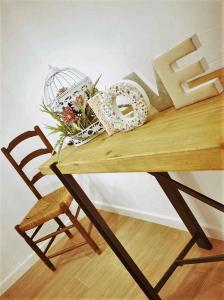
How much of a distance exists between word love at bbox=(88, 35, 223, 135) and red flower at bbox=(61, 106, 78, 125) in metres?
0.11

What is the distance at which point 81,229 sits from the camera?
2070 mm

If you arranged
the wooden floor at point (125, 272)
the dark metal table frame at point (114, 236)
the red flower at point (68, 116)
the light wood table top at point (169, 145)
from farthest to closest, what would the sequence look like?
the wooden floor at point (125, 272) < the dark metal table frame at point (114, 236) < the red flower at point (68, 116) < the light wood table top at point (169, 145)

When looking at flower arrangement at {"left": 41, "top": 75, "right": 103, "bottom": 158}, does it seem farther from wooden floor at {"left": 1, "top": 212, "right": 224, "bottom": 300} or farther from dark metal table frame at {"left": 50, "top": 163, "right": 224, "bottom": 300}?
wooden floor at {"left": 1, "top": 212, "right": 224, "bottom": 300}

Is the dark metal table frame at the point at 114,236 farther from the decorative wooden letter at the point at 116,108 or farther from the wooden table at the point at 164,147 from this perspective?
the decorative wooden letter at the point at 116,108

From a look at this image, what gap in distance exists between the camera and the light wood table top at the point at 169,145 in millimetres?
634

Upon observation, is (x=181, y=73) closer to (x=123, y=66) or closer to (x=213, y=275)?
(x=123, y=66)

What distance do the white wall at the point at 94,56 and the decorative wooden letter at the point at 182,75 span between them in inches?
13.1

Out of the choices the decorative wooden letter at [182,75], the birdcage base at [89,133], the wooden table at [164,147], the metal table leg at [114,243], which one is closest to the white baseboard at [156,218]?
the wooden table at [164,147]

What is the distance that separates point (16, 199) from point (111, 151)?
1.70 meters

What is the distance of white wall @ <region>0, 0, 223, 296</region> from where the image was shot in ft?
4.03

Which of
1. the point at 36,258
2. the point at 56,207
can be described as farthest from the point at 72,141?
the point at 36,258

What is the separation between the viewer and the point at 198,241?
1.66 metres

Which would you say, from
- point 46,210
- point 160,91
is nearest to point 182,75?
point 160,91

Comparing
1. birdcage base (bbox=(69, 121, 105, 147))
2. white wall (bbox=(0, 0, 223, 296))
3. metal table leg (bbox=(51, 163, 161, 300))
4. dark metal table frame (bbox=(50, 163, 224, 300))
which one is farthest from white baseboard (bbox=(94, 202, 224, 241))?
birdcage base (bbox=(69, 121, 105, 147))
